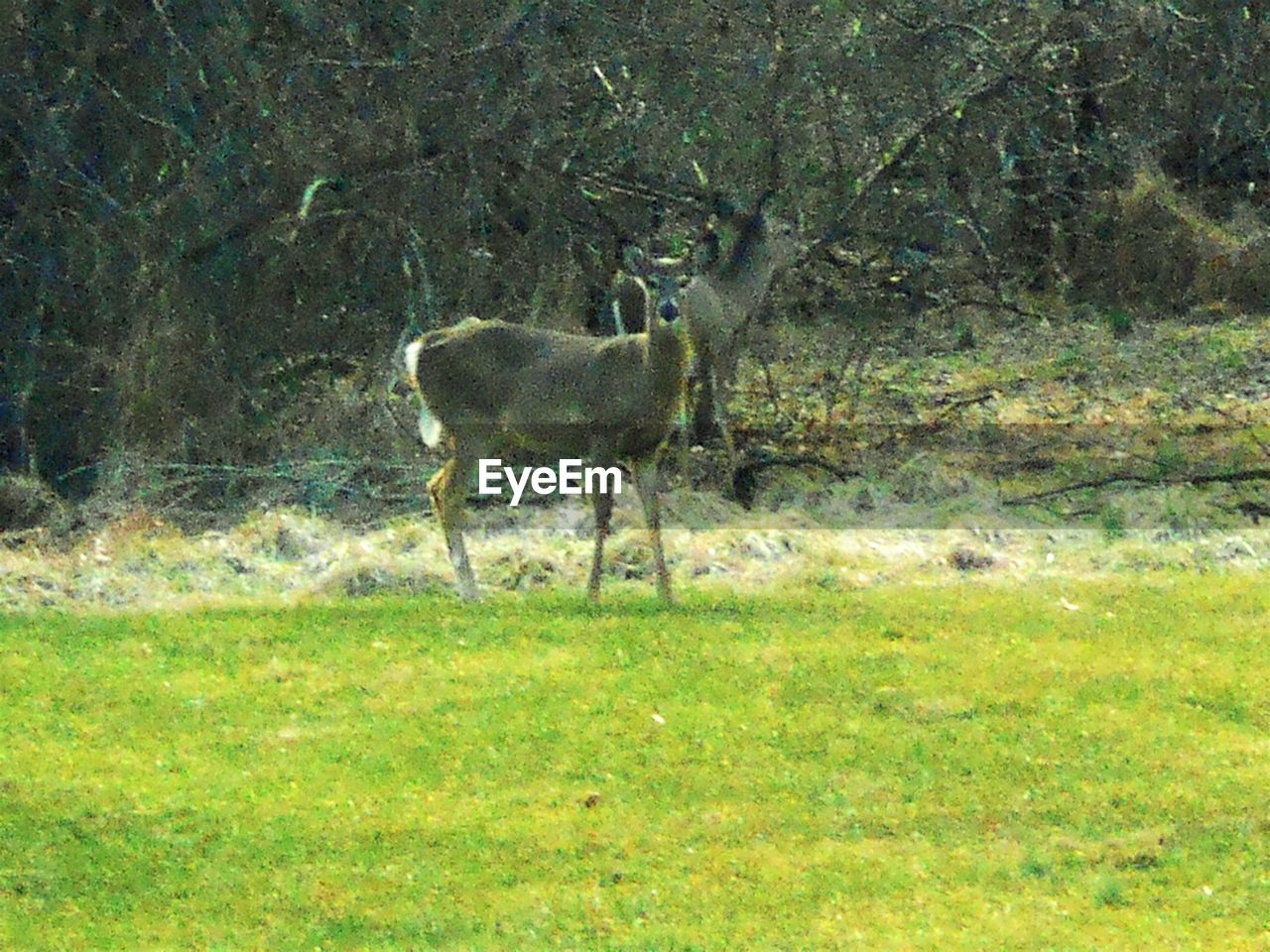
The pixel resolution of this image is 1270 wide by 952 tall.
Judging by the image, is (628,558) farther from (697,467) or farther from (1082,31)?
(1082,31)

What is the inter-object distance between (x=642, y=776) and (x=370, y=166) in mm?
9053

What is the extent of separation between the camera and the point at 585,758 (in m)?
8.96

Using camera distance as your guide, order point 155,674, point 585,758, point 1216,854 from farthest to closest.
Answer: point 155,674 → point 585,758 → point 1216,854

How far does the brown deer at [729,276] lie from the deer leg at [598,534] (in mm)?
1091

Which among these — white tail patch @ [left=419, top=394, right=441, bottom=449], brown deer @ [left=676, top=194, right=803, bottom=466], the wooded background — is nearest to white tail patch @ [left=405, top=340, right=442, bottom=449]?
white tail patch @ [left=419, top=394, right=441, bottom=449]

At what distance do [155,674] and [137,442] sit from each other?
648 centimetres

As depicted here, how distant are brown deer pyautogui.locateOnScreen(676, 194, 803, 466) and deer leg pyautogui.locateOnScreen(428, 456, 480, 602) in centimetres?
162

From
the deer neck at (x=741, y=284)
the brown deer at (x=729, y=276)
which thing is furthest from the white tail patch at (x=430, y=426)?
the deer neck at (x=741, y=284)

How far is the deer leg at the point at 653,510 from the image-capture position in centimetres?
1195

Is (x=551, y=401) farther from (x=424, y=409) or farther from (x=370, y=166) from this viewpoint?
(x=370, y=166)

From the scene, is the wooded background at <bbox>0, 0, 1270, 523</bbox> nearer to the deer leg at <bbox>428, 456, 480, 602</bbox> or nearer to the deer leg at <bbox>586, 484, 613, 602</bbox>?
the deer leg at <bbox>428, 456, 480, 602</bbox>

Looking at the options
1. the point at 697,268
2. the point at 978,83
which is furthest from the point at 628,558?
the point at 978,83

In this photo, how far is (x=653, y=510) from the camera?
39.5 ft

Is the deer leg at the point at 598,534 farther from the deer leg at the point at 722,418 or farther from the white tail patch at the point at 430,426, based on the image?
the deer leg at the point at 722,418
